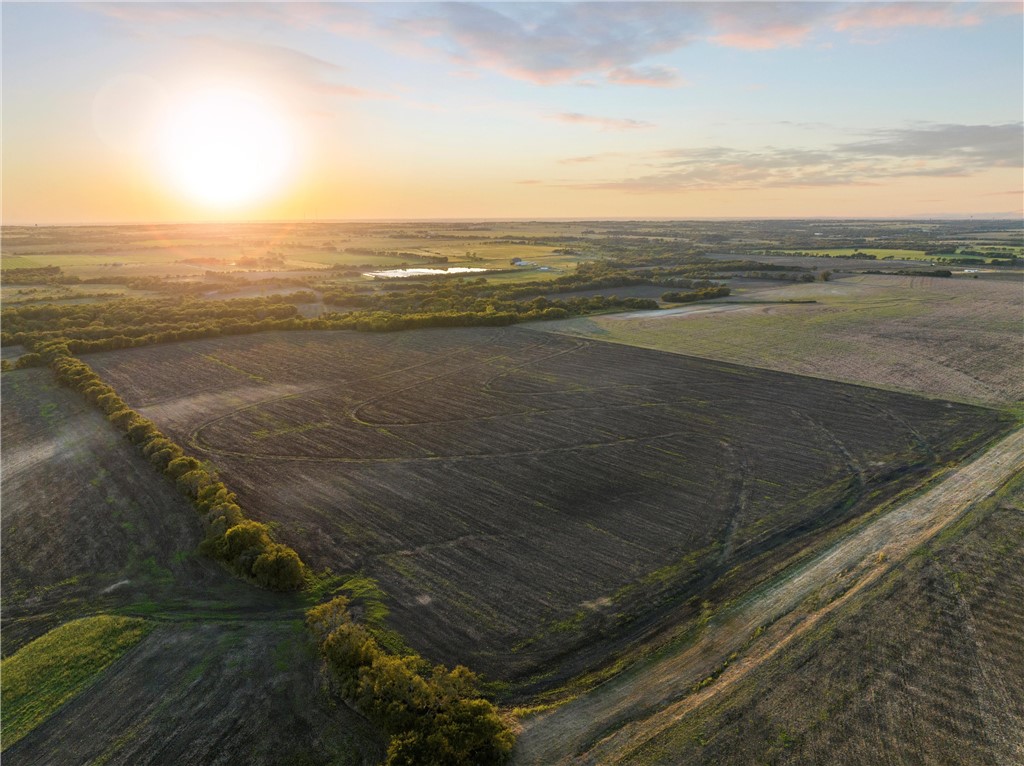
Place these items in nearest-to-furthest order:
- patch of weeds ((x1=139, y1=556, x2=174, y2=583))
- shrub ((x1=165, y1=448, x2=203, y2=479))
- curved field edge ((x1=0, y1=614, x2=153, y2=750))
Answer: curved field edge ((x1=0, y1=614, x2=153, y2=750)) < patch of weeds ((x1=139, y1=556, x2=174, y2=583)) < shrub ((x1=165, y1=448, x2=203, y2=479))

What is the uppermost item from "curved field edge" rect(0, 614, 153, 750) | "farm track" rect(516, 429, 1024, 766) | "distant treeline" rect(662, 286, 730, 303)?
"distant treeline" rect(662, 286, 730, 303)

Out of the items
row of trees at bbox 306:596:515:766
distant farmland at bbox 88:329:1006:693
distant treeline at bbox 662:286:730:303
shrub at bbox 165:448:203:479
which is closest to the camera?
row of trees at bbox 306:596:515:766

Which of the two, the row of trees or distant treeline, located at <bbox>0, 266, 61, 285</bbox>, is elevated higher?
distant treeline, located at <bbox>0, 266, 61, 285</bbox>

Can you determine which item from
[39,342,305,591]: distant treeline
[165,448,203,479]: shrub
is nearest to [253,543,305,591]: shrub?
[39,342,305,591]: distant treeline

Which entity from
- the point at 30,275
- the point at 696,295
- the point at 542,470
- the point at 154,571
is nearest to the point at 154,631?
the point at 154,571

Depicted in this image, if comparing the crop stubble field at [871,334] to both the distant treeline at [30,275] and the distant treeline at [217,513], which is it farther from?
the distant treeline at [30,275]

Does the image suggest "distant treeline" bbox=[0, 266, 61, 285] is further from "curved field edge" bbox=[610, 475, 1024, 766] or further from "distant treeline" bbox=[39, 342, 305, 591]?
"curved field edge" bbox=[610, 475, 1024, 766]

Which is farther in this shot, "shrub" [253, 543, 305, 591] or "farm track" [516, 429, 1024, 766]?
"shrub" [253, 543, 305, 591]
